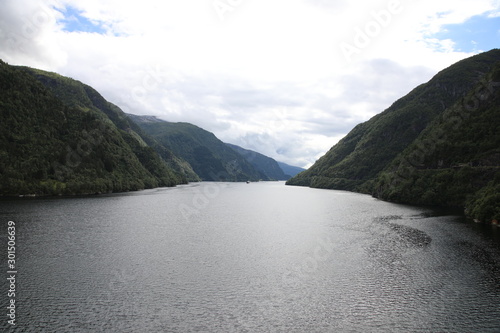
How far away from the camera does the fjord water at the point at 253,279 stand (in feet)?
112

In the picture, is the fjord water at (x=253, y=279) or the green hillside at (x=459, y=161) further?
the green hillside at (x=459, y=161)

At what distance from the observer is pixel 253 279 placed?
47719 millimetres

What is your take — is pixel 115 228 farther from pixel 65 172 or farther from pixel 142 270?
pixel 65 172

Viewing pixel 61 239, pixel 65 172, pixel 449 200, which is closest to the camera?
pixel 61 239

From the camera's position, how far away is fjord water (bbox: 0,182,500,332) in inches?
1347

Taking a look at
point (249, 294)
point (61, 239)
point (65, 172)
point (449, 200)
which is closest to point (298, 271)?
point (249, 294)

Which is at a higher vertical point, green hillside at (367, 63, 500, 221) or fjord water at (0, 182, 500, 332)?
green hillside at (367, 63, 500, 221)

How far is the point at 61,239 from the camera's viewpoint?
6969cm

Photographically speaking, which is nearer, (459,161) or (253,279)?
(253,279)

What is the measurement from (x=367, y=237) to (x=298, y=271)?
34.2 meters

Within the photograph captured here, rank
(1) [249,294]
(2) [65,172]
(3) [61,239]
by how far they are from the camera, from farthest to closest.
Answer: (2) [65,172], (3) [61,239], (1) [249,294]

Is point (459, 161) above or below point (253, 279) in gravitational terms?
above

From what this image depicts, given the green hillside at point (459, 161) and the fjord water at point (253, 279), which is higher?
the green hillside at point (459, 161)

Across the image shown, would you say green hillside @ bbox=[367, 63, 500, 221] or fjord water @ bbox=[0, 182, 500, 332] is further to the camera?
green hillside @ bbox=[367, 63, 500, 221]
